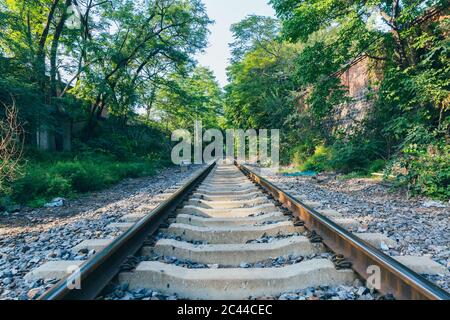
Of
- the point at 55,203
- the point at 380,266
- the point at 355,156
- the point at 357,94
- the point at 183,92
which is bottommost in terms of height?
the point at 55,203

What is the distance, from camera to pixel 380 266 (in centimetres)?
192

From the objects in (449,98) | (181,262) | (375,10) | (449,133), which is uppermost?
(375,10)

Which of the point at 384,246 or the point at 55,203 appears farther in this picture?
the point at 55,203

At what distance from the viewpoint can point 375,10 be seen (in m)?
7.61

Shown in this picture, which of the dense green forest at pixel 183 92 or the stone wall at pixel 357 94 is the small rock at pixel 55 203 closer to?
the dense green forest at pixel 183 92

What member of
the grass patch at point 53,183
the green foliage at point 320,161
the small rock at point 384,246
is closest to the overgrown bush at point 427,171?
the small rock at point 384,246

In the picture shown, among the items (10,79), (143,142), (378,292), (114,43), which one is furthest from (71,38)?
(378,292)

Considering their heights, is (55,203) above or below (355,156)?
below

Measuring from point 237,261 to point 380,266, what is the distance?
3.37ft

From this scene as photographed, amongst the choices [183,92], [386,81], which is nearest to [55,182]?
[386,81]

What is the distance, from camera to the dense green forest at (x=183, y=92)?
628 centimetres
